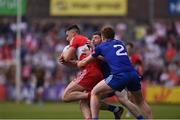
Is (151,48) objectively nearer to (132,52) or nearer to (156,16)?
(156,16)

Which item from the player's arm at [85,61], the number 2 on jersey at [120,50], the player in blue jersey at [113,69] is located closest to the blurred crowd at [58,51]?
the player's arm at [85,61]

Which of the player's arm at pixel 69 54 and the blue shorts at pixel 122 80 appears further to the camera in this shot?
the player's arm at pixel 69 54

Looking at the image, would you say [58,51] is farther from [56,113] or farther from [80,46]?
[80,46]

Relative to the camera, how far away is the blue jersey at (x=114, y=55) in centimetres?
1669

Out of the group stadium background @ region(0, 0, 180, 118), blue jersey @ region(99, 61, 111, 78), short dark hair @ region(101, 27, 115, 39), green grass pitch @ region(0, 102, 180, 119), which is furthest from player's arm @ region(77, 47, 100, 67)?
stadium background @ region(0, 0, 180, 118)

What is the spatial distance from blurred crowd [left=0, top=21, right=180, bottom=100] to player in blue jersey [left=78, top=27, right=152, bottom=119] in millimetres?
19783

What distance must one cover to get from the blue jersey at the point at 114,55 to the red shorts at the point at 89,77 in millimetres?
940

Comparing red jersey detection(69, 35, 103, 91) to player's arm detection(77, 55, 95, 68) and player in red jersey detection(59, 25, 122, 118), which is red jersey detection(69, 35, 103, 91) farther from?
player's arm detection(77, 55, 95, 68)

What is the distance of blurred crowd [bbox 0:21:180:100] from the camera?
1500 inches

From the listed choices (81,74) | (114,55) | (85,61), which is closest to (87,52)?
(81,74)

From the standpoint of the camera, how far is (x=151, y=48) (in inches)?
1561

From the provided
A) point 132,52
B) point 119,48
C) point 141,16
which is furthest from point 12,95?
point 119,48

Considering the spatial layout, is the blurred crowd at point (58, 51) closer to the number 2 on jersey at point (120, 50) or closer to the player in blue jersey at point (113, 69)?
the player in blue jersey at point (113, 69)

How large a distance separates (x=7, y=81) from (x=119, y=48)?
2276 centimetres
